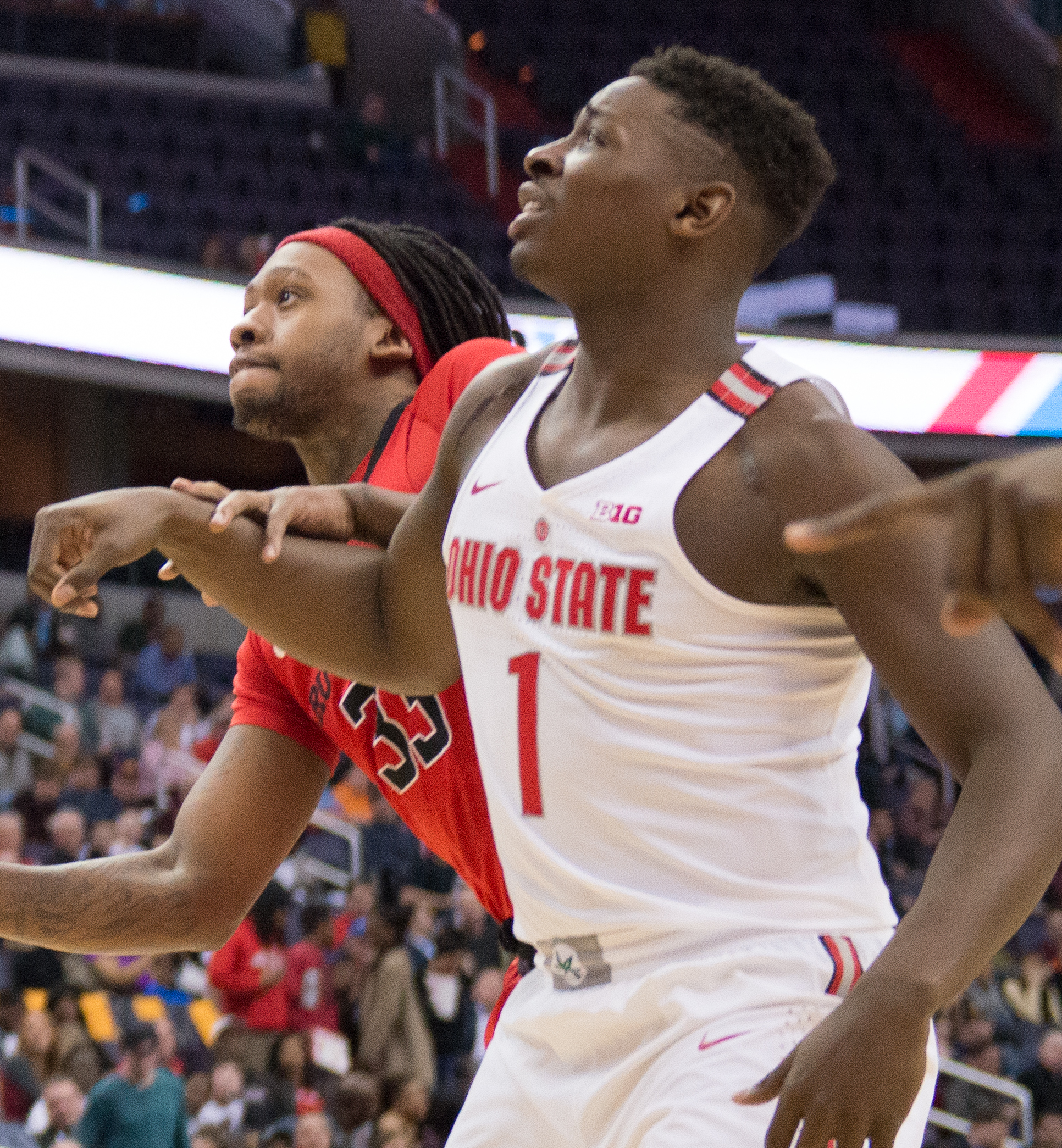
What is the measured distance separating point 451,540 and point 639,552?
34 cm

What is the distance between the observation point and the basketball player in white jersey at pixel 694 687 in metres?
1.78

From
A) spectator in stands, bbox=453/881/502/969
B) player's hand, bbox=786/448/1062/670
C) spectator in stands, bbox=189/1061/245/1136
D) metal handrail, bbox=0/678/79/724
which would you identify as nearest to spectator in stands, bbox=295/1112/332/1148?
spectator in stands, bbox=189/1061/245/1136

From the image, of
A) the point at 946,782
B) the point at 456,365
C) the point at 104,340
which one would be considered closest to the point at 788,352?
the point at 946,782

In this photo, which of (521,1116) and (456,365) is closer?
(521,1116)

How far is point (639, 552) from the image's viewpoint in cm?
198

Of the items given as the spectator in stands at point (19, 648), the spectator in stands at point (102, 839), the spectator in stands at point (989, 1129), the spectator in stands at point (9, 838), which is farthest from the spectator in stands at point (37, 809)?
the spectator in stands at point (989, 1129)

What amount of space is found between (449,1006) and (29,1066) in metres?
1.91

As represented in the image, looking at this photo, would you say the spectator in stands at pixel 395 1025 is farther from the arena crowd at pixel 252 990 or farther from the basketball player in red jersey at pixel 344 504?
the basketball player in red jersey at pixel 344 504

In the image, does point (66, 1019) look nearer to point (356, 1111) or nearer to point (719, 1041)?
point (356, 1111)

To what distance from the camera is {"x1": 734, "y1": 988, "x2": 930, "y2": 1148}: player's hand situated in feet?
5.55

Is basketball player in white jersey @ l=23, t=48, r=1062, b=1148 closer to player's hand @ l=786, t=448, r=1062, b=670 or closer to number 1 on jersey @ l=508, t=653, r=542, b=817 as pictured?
number 1 on jersey @ l=508, t=653, r=542, b=817

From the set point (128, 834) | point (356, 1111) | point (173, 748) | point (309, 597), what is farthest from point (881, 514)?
point (173, 748)

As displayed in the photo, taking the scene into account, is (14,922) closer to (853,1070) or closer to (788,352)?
(853,1070)

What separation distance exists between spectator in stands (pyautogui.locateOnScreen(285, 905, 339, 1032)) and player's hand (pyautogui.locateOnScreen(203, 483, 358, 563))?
210 inches
